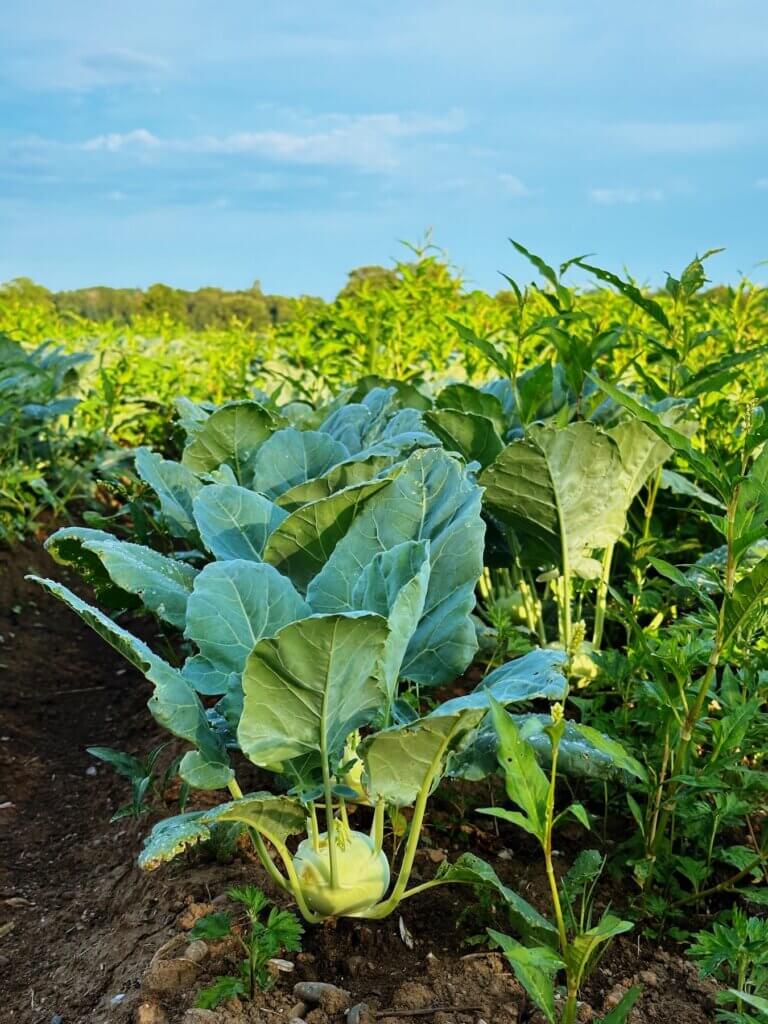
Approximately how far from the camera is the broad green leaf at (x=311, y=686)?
4.43 ft

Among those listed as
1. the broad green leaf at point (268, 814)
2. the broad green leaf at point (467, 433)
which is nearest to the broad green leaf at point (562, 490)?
the broad green leaf at point (467, 433)

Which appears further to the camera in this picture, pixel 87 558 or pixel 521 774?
pixel 87 558

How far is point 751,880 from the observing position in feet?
6.90

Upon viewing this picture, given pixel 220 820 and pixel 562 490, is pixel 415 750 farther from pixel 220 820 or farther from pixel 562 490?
pixel 562 490

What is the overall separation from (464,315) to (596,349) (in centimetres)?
249

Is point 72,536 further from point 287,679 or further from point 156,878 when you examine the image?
point 156,878

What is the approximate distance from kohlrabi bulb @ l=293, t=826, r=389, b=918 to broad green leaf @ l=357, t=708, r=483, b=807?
138mm

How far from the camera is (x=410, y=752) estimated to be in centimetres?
151

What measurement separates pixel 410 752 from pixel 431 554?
362mm

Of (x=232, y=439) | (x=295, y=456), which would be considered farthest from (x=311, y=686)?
(x=232, y=439)

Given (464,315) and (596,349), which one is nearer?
(596,349)

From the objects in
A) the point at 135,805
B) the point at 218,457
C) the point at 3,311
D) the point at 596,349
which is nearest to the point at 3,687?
the point at 218,457

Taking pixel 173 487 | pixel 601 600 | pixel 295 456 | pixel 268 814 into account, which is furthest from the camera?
pixel 601 600

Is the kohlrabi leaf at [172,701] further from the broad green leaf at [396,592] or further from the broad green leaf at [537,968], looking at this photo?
the broad green leaf at [537,968]
